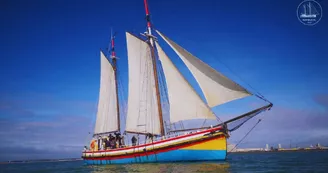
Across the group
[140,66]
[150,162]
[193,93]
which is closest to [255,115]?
[193,93]

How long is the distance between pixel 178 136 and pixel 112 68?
24.6 metres

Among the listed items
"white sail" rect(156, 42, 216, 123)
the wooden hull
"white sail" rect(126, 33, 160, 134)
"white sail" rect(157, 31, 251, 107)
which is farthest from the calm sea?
"white sail" rect(157, 31, 251, 107)

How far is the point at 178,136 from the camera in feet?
111

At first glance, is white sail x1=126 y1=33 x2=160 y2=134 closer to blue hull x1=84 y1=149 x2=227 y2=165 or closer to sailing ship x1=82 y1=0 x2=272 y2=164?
sailing ship x1=82 y1=0 x2=272 y2=164

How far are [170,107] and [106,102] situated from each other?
19402 millimetres

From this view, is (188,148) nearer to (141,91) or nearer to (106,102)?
(141,91)

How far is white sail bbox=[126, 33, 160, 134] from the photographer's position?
135 feet

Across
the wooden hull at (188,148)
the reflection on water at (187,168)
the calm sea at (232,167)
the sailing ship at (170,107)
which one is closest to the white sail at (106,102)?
the sailing ship at (170,107)

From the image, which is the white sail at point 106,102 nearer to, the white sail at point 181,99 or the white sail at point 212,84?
the white sail at point 181,99

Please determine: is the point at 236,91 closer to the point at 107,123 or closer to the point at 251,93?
the point at 251,93

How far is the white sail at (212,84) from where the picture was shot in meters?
31.4

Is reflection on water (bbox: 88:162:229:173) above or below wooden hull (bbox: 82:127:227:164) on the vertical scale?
below

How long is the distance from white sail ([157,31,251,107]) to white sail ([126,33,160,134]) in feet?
28.3

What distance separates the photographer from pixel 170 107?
36719mm
